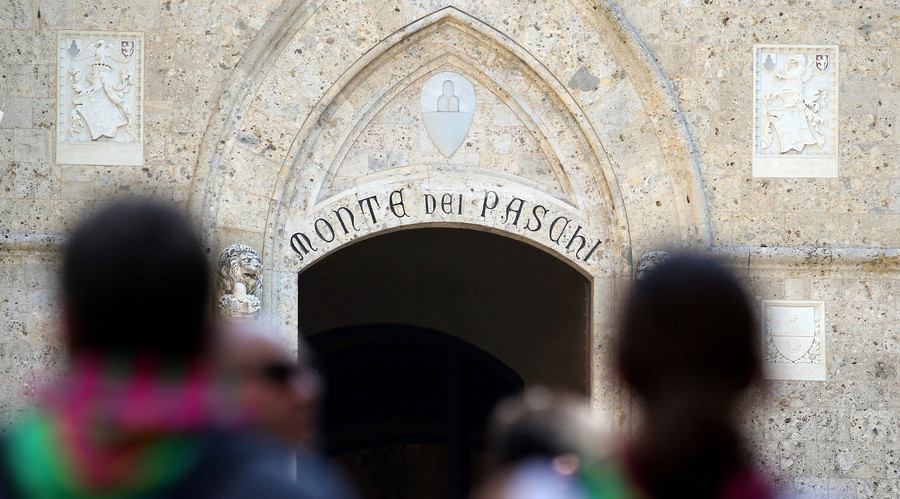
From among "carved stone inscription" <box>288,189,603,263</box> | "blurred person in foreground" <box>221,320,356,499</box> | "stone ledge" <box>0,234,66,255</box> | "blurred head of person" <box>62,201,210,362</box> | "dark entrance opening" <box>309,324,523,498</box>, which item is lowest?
"dark entrance opening" <box>309,324,523,498</box>

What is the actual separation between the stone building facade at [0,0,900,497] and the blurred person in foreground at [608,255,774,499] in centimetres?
505

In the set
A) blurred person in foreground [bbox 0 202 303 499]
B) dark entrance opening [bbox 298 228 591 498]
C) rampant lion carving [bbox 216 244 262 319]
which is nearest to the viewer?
blurred person in foreground [bbox 0 202 303 499]

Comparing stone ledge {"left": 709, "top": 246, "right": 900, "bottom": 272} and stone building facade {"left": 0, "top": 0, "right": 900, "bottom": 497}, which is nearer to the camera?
stone building facade {"left": 0, "top": 0, "right": 900, "bottom": 497}

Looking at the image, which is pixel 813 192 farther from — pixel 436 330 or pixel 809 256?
pixel 436 330

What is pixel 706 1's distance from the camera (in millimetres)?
7324

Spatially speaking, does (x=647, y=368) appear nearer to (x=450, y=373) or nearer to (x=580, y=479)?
(x=580, y=479)

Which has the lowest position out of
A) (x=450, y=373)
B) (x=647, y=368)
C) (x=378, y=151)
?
(x=450, y=373)

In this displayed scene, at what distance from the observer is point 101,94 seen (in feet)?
23.2

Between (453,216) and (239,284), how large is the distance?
4.18 feet

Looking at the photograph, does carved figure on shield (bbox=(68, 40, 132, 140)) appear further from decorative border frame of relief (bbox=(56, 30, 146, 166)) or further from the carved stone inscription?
the carved stone inscription

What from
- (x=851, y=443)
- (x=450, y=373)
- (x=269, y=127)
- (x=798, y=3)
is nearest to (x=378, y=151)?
(x=269, y=127)

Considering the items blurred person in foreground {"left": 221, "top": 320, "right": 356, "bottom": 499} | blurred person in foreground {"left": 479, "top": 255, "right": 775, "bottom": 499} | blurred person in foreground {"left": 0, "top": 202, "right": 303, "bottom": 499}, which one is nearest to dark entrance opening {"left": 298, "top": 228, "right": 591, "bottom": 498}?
blurred person in foreground {"left": 221, "top": 320, "right": 356, "bottom": 499}

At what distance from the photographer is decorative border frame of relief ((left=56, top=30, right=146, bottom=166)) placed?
276 inches

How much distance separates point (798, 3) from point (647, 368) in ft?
18.4
